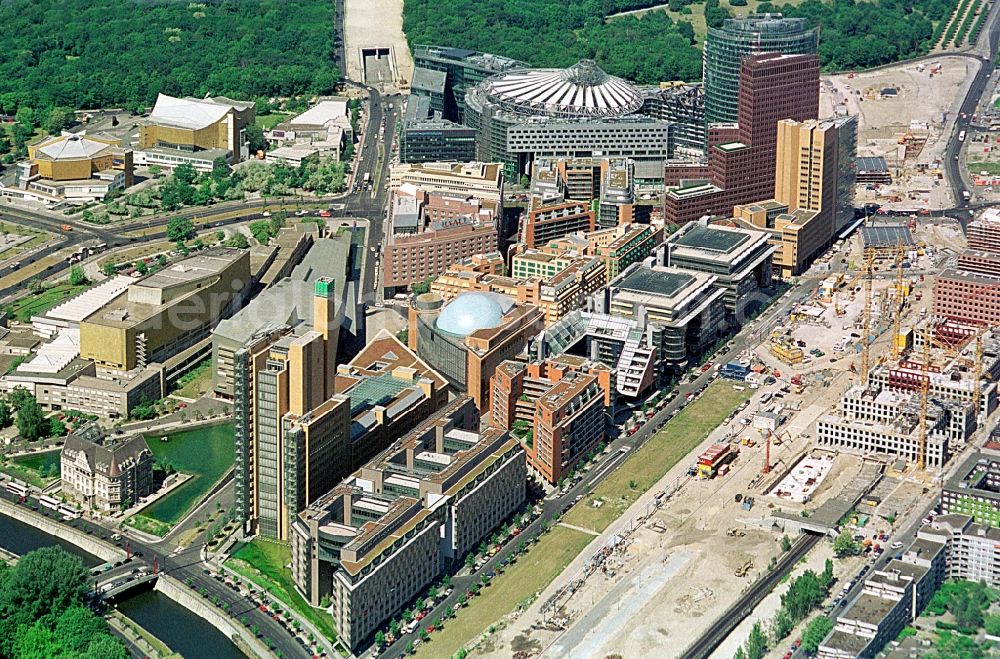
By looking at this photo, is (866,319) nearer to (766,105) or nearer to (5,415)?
(766,105)

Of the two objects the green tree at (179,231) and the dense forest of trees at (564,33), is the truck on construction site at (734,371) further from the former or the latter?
the dense forest of trees at (564,33)

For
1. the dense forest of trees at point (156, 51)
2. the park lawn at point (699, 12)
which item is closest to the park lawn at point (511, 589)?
the dense forest of trees at point (156, 51)

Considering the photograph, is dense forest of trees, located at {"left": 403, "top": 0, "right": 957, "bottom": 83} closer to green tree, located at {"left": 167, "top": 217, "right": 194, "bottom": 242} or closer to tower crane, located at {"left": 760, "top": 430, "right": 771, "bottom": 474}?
green tree, located at {"left": 167, "top": 217, "right": 194, "bottom": 242}

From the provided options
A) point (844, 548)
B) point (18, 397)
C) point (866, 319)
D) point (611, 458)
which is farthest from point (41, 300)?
point (844, 548)

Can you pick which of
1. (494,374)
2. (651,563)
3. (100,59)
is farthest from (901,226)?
(100,59)

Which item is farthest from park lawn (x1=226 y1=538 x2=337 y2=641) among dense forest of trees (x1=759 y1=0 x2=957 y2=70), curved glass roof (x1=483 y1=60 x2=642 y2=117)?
dense forest of trees (x1=759 y1=0 x2=957 y2=70)

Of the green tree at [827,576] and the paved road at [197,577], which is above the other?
the green tree at [827,576]
